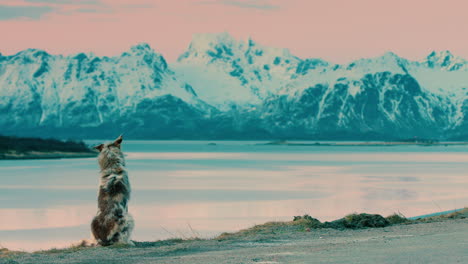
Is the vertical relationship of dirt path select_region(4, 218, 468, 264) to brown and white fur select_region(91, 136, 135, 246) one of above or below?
below

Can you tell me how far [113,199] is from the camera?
18609 millimetres

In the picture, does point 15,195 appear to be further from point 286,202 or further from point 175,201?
point 286,202

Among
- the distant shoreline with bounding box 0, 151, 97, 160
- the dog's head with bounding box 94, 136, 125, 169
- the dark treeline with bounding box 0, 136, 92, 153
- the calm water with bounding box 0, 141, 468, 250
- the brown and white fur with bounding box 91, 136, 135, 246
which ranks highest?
the dark treeline with bounding box 0, 136, 92, 153

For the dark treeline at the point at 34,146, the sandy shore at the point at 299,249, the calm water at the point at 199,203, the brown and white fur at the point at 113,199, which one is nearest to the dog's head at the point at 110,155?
the brown and white fur at the point at 113,199

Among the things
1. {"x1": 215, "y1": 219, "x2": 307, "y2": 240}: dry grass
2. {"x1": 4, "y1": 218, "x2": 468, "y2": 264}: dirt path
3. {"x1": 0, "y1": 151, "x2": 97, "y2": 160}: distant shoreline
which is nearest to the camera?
{"x1": 4, "y1": 218, "x2": 468, "y2": 264}: dirt path

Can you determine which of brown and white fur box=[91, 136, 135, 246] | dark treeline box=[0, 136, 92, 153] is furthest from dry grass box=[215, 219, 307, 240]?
dark treeline box=[0, 136, 92, 153]

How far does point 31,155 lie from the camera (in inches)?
6398

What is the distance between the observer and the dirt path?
16.2 m

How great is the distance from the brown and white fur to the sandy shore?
39cm

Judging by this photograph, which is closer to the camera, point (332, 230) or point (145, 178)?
point (332, 230)

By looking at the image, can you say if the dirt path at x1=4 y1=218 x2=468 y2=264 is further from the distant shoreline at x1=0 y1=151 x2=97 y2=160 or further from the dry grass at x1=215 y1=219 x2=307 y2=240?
the distant shoreline at x1=0 y1=151 x2=97 y2=160

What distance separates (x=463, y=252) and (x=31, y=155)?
153 metres

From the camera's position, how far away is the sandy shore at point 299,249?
16234 millimetres

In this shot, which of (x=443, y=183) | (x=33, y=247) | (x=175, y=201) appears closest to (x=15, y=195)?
(x=175, y=201)
